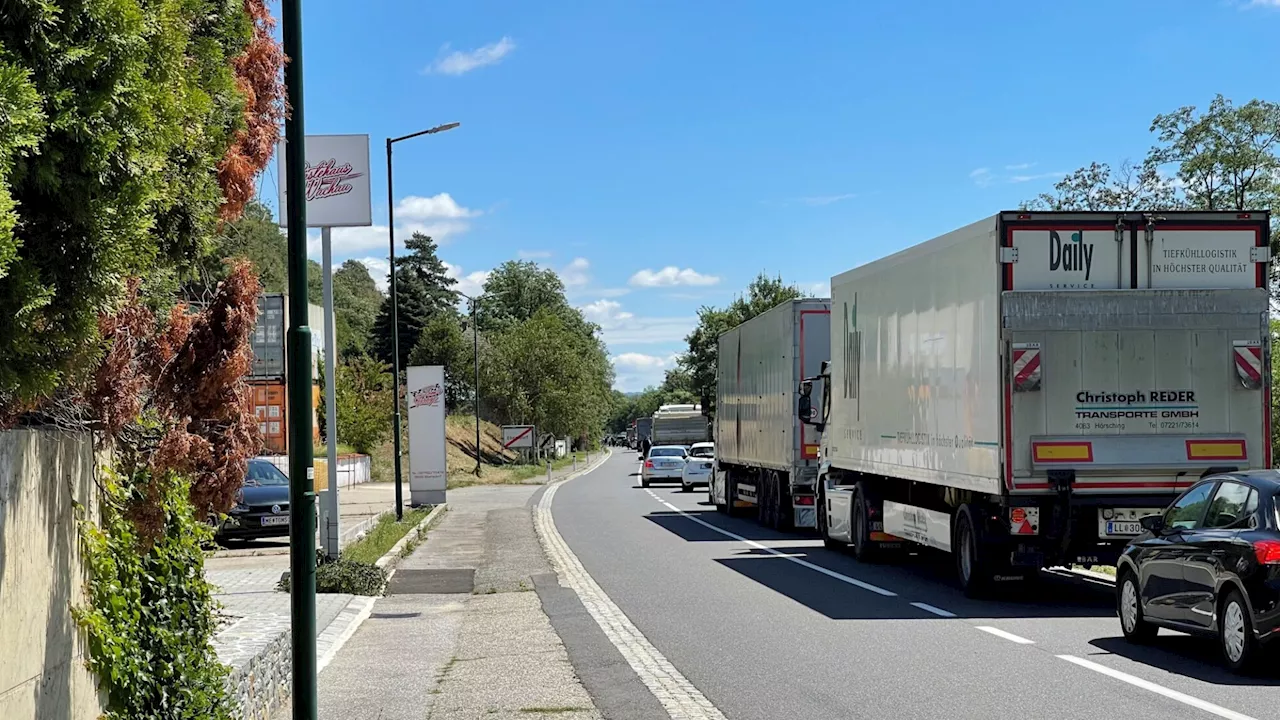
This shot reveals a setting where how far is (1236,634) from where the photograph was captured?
33.1ft

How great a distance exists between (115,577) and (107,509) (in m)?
0.36

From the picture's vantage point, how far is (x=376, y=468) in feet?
214

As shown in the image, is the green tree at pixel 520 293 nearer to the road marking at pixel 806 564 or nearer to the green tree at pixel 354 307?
the green tree at pixel 354 307

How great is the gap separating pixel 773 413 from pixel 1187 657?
15500 millimetres

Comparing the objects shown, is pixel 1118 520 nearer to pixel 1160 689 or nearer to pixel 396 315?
pixel 1160 689

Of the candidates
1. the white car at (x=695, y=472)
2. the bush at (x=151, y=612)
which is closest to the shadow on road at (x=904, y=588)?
the bush at (x=151, y=612)

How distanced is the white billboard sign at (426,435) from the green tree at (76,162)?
3199cm

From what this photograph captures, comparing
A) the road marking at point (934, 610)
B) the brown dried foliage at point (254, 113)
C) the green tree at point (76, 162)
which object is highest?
the brown dried foliage at point (254, 113)

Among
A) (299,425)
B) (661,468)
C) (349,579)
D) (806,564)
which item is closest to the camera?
(299,425)

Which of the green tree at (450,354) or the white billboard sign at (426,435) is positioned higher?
the green tree at (450,354)

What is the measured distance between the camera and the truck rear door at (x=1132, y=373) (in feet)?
46.3

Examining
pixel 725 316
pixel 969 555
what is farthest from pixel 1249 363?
pixel 725 316

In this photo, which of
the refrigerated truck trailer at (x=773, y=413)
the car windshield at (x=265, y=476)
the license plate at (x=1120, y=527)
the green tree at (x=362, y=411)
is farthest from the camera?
the green tree at (x=362, y=411)

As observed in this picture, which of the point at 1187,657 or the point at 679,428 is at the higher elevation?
the point at 1187,657
